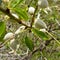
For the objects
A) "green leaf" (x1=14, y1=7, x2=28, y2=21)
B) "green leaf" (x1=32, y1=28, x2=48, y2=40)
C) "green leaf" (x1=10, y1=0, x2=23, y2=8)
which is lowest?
"green leaf" (x1=32, y1=28, x2=48, y2=40)

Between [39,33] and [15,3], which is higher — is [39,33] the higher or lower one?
the lower one

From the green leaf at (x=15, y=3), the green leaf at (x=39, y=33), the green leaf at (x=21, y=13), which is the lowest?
the green leaf at (x=39, y=33)

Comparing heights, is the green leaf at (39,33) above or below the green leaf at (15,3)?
below

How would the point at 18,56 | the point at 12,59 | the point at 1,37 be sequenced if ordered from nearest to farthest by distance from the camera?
the point at 1,37, the point at 18,56, the point at 12,59

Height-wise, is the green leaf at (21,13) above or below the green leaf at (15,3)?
below

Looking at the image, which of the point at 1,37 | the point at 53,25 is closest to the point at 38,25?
the point at 1,37

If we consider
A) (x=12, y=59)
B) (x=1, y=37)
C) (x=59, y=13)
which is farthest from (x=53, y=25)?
(x=1, y=37)

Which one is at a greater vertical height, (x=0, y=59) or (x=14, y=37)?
(x=14, y=37)

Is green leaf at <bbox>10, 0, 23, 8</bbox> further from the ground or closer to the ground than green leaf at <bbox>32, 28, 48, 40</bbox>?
further from the ground

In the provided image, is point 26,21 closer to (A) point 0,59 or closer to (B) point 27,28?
(B) point 27,28

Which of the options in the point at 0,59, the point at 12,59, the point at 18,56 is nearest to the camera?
the point at 18,56

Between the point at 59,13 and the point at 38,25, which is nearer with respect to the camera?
the point at 38,25
